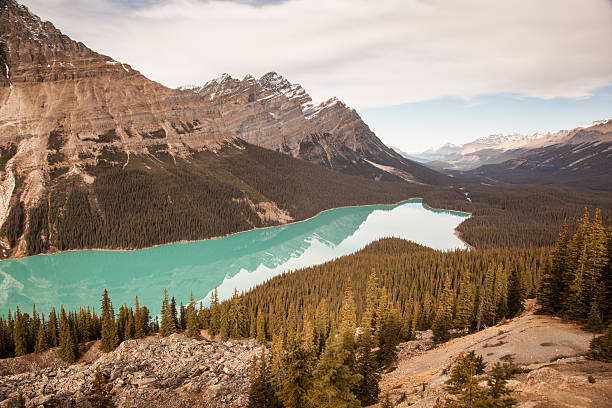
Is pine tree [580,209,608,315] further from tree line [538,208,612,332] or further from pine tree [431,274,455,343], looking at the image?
pine tree [431,274,455,343]

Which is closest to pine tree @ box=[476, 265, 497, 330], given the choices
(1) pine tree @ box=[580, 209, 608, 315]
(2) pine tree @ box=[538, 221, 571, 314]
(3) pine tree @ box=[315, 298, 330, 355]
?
(2) pine tree @ box=[538, 221, 571, 314]

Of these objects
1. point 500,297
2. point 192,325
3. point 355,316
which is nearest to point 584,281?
point 500,297

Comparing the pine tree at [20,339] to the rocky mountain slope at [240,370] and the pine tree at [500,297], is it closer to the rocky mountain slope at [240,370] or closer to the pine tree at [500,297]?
the rocky mountain slope at [240,370]

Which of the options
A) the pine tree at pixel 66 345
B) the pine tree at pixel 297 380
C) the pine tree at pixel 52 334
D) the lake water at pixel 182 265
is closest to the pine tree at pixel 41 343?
the pine tree at pixel 52 334

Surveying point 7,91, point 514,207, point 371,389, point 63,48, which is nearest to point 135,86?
point 63,48

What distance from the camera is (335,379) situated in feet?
58.5

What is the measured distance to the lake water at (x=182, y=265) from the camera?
7281 cm

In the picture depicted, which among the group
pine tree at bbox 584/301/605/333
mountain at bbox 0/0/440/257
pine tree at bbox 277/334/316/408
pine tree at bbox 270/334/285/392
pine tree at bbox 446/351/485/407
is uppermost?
mountain at bbox 0/0/440/257

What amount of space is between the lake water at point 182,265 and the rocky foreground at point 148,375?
26585 millimetres

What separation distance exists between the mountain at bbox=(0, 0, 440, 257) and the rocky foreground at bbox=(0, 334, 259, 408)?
76165mm

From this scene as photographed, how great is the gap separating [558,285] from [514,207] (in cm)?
17170

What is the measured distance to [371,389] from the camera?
80.3 ft

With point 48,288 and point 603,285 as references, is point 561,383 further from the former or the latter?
point 48,288

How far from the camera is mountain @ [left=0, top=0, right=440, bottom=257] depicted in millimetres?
108275
